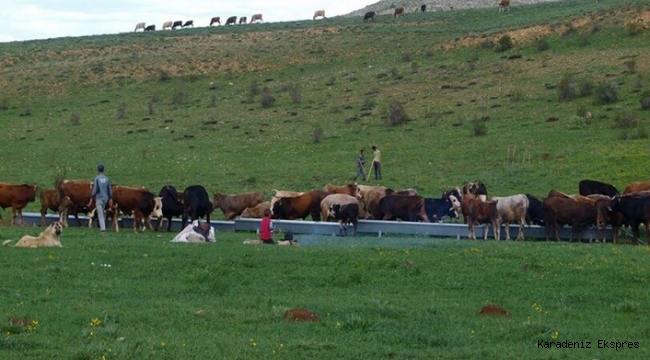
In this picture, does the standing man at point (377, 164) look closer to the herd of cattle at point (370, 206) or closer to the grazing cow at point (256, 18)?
the herd of cattle at point (370, 206)

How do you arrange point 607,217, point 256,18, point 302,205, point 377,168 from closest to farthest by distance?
point 607,217, point 302,205, point 377,168, point 256,18

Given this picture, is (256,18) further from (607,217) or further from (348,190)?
(607,217)

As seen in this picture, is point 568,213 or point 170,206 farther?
point 170,206

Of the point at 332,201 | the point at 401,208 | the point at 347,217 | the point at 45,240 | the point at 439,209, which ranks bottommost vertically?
the point at 439,209

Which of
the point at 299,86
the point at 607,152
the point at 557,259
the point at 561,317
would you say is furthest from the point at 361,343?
the point at 299,86

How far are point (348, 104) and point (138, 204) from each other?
32449mm

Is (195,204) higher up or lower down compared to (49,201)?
lower down

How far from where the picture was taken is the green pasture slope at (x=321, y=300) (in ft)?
43.5

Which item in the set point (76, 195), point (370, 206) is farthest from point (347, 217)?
point (76, 195)

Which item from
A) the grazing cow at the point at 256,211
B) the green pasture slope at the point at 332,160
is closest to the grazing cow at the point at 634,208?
the green pasture slope at the point at 332,160

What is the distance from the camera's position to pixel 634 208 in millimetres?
26906

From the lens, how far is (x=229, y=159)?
46469 mm

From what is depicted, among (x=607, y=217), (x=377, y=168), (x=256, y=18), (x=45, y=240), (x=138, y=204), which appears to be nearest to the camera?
(x=45, y=240)

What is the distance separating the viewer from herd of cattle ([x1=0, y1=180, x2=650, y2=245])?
92.0 feet
